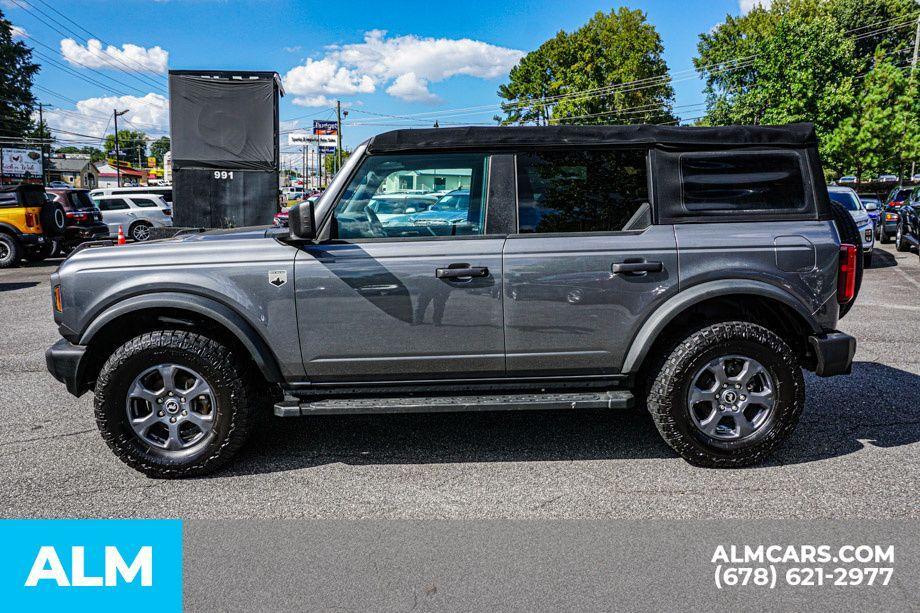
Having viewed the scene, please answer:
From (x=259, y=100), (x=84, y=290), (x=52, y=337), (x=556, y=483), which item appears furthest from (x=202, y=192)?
(x=556, y=483)

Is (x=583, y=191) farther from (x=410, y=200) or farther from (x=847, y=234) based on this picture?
(x=847, y=234)

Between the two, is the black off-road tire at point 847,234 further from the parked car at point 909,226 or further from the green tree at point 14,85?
the green tree at point 14,85

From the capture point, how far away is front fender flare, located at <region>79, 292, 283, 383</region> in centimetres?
390

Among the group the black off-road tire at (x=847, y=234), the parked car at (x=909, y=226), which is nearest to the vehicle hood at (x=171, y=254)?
the black off-road tire at (x=847, y=234)

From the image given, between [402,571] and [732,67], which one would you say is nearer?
[402,571]

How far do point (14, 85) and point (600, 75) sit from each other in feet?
165

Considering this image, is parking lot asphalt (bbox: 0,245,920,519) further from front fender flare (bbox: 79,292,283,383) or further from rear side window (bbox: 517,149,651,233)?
rear side window (bbox: 517,149,651,233)

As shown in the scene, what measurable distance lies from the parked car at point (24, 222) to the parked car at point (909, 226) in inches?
761

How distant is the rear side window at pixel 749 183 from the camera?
4.09 m

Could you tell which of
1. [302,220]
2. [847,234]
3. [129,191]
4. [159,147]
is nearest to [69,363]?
[302,220]

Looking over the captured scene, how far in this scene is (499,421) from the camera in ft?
16.4

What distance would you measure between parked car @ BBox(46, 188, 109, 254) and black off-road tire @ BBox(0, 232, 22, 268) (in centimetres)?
99

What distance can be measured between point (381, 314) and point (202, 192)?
451 inches

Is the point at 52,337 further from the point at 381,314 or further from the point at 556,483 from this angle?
the point at 556,483
